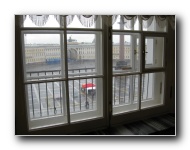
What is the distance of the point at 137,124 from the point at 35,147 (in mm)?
792

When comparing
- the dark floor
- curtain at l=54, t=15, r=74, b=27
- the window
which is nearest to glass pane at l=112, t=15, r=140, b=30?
the window

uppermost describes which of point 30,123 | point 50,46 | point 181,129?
point 50,46

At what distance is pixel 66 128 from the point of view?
1223mm

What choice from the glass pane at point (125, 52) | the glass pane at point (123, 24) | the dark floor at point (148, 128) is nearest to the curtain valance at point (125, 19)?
the glass pane at point (123, 24)

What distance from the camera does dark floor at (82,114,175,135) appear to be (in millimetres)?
1270

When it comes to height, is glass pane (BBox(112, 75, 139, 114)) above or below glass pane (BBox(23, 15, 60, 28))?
below

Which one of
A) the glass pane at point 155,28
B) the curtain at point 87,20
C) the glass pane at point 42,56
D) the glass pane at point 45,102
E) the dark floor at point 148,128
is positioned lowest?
the dark floor at point 148,128

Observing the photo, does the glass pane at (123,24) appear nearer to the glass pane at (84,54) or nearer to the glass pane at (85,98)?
the glass pane at (84,54)

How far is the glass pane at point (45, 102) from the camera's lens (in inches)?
44.2

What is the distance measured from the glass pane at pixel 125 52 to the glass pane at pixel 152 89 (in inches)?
6.3

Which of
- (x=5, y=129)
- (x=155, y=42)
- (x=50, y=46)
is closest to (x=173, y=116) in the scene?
(x=155, y=42)

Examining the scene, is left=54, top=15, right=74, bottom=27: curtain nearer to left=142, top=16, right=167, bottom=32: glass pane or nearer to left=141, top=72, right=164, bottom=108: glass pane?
left=142, top=16, right=167, bottom=32: glass pane

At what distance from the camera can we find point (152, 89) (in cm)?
131

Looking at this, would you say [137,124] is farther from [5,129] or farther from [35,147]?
[5,129]
